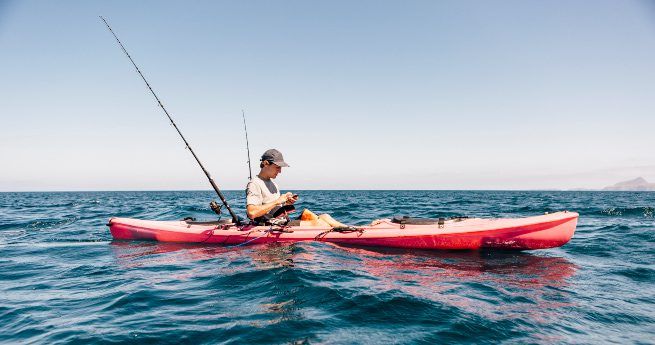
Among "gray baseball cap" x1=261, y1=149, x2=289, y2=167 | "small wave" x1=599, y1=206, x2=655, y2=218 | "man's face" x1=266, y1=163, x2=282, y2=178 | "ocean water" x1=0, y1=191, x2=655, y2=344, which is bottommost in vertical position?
"ocean water" x1=0, y1=191, x2=655, y2=344

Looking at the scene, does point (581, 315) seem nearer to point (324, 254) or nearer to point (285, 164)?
point (324, 254)

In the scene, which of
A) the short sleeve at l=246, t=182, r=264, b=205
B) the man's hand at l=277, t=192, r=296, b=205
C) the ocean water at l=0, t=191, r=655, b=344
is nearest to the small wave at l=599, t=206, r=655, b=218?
the ocean water at l=0, t=191, r=655, b=344

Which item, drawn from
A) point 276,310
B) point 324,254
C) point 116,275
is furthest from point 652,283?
point 116,275

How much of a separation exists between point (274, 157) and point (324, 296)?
3.65 metres

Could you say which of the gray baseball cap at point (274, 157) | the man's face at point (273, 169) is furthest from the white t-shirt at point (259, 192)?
the gray baseball cap at point (274, 157)

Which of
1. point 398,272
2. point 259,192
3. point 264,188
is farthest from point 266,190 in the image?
point 398,272

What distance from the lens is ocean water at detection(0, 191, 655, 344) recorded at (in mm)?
3440

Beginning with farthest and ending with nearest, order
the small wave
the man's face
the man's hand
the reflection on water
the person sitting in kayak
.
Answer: the small wave < the man's face < the person sitting in kayak < the man's hand < the reflection on water

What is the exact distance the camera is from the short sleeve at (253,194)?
7340mm

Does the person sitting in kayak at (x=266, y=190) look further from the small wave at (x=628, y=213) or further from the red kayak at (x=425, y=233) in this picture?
the small wave at (x=628, y=213)

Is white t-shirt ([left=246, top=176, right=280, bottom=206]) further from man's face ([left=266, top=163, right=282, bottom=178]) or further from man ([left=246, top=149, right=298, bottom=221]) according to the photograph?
man's face ([left=266, top=163, right=282, bottom=178])

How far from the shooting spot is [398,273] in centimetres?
563

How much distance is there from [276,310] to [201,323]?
2.59ft

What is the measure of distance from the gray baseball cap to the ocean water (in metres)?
1.70
